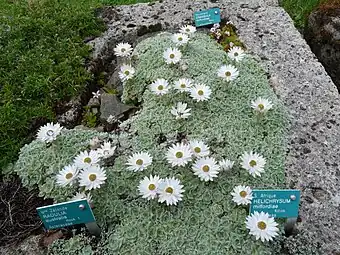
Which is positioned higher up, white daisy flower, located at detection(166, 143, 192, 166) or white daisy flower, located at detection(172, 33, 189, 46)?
white daisy flower, located at detection(172, 33, 189, 46)

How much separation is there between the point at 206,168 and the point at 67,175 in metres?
0.77

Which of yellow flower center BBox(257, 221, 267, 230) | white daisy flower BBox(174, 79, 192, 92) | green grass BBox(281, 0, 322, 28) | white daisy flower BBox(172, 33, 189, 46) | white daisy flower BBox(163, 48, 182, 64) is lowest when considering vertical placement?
green grass BBox(281, 0, 322, 28)

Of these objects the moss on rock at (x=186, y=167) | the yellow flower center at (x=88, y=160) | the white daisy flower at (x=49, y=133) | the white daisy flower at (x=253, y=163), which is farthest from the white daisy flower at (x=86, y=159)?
the white daisy flower at (x=253, y=163)

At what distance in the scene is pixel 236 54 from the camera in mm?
3244

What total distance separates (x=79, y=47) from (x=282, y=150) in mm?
1856

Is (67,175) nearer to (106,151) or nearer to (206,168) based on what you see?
(106,151)

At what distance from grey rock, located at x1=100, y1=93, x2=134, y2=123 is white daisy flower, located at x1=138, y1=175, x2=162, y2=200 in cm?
82

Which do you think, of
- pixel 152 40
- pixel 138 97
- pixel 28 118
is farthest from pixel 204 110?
pixel 28 118

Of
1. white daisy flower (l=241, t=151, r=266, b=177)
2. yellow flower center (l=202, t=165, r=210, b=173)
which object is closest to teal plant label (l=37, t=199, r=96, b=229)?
yellow flower center (l=202, t=165, r=210, b=173)

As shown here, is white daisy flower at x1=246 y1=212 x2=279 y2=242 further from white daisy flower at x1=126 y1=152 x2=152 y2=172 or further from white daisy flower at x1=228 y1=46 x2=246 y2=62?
white daisy flower at x1=228 y1=46 x2=246 y2=62

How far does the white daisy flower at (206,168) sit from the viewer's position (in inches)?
97.0

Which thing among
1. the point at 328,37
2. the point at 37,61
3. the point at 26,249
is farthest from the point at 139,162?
the point at 328,37

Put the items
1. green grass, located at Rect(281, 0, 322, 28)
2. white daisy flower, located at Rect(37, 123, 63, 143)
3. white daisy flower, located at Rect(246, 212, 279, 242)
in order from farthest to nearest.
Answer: green grass, located at Rect(281, 0, 322, 28) < white daisy flower, located at Rect(37, 123, 63, 143) < white daisy flower, located at Rect(246, 212, 279, 242)

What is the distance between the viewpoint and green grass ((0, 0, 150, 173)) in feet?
9.98
